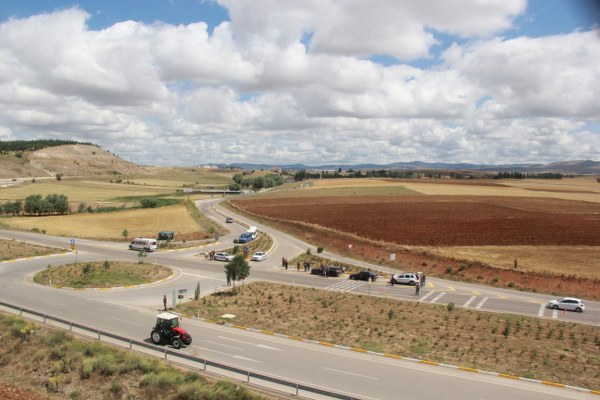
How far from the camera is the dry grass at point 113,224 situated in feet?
271

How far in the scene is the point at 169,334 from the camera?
88.3ft

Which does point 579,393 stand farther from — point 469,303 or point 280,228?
point 280,228

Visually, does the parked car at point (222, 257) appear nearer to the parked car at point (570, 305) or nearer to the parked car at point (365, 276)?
the parked car at point (365, 276)

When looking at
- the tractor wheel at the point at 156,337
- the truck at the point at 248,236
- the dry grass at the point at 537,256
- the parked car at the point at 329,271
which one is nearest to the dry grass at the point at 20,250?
the truck at the point at 248,236

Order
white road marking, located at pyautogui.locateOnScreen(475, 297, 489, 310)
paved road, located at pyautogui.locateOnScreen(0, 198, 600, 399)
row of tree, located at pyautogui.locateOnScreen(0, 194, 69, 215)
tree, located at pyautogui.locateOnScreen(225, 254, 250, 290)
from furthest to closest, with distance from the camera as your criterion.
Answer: row of tree, located at pyautogui.locateOnScreen(0, 194, 69, 215) < tree, located at pyautogui.locateOnScreen(225, 254, 250, 290) < white road marking, located at pyautogui.locateOnScreen(475, 297, 489, 310) < paved road, located at pyautogui.locateOnScreen(0, 198, 600, 399)

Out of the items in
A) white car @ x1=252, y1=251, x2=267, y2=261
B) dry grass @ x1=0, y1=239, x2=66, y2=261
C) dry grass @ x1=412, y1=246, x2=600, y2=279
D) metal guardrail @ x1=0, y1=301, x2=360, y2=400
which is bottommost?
white car @ x1=252, y1=251, x2=267, y2=261

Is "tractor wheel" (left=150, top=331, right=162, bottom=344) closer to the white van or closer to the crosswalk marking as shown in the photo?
the crosswalk marking

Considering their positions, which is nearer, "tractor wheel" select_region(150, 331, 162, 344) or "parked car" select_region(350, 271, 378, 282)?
"tractor wheel" select_region(150, 331, 162, 344)

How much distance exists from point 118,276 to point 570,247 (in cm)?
5656

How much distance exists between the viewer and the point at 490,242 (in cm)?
6538

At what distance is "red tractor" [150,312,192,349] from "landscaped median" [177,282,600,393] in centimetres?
540

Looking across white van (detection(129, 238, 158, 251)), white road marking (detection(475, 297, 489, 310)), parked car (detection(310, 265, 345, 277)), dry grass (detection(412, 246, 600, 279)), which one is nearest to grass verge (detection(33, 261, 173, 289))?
white van (detection(129, 238, 158, 251))

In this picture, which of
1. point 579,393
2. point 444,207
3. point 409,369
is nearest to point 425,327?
point 409,369

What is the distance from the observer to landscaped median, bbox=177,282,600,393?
25.9 metres
